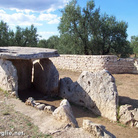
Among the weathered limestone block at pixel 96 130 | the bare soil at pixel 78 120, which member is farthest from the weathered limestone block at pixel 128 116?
the weathered limestone block at pixel 96 130

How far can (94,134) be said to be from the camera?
129 inches

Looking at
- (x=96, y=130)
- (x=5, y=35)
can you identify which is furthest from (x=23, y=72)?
(x=5, y=35)

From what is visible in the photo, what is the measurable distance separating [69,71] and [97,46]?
4.68 m

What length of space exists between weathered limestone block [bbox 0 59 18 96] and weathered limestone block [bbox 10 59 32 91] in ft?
4.97

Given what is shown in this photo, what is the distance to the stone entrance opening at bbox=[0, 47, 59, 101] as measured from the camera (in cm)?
653

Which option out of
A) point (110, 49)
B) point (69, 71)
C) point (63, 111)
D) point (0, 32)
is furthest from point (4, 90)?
point (0, 32)

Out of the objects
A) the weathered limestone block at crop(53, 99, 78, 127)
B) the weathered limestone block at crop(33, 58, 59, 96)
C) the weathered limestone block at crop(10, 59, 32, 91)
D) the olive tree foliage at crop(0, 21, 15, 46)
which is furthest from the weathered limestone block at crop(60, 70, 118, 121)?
the olive tree foliage at crop(0, 21, 15, 46)

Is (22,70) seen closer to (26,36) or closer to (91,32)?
(91,32)

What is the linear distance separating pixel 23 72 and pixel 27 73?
25cm

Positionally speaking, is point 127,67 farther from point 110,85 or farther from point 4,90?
point 4,90

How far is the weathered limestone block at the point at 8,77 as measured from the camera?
6.45 m

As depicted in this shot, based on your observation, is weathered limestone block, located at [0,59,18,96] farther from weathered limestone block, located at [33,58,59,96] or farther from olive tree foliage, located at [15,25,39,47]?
olive tree foliage, located at [15,25,39,47]

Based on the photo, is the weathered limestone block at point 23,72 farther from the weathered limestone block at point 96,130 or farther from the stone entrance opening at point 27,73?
the weathered limestone block at point 96,130

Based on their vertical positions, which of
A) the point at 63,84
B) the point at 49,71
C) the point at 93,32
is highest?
the point at 93,32
